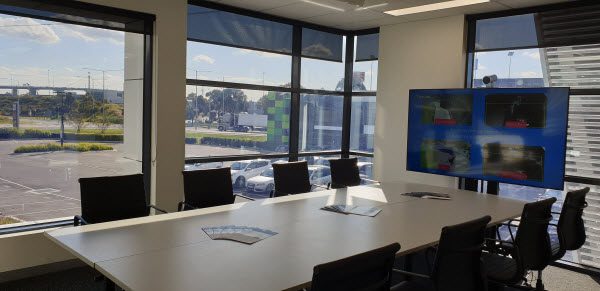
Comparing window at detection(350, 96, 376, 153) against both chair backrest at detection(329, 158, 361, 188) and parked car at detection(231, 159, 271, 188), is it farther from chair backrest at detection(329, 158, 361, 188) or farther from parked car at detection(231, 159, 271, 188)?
parked car at detection(231, 159, 271, 188)

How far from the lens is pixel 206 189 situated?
4191 mm

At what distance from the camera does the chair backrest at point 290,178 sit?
480 centimetres

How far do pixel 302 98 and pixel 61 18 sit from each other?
3.43m

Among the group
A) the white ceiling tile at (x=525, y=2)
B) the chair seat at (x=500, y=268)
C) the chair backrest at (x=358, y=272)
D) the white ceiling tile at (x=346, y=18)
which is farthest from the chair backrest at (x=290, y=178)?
the white ceiling tile at (x=525, y=2)

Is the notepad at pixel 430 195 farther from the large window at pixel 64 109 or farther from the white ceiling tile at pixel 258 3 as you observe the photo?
the large window at pixel 64 109

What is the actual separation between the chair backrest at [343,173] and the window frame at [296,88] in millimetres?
1283

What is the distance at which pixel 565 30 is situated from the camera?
16.6 ft

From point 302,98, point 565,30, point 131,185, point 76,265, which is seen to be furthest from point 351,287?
point 302,98

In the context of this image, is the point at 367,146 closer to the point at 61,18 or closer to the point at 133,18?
the point at 133,18

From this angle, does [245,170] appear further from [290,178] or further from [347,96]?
[347,96]

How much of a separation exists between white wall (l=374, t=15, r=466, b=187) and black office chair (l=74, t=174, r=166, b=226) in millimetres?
3831

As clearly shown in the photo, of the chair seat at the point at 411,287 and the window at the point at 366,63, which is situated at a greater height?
the window at the point at 366,63

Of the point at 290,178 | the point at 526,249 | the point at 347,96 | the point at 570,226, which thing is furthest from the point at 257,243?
the point at 347,96

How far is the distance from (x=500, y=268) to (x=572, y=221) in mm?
972
